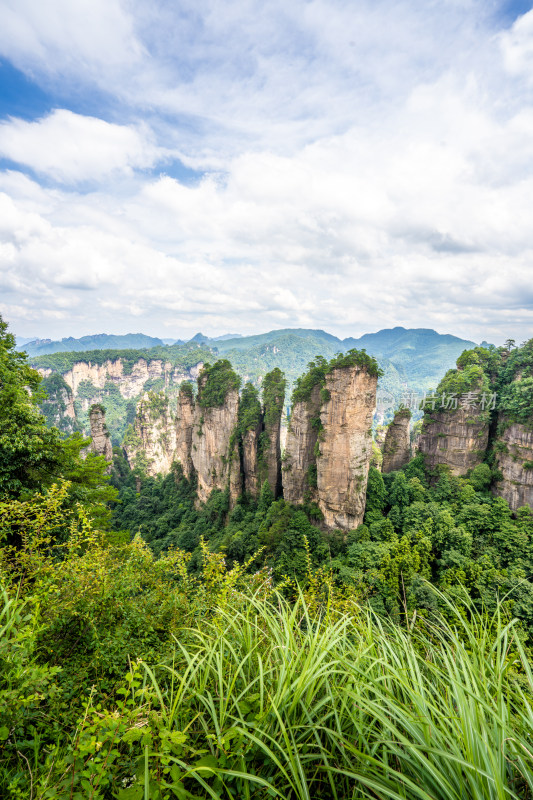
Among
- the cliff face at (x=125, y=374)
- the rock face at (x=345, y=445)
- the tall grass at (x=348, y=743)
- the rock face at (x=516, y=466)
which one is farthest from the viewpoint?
the cliff face at (x=125, y=374)

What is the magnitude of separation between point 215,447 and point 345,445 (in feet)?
50.6

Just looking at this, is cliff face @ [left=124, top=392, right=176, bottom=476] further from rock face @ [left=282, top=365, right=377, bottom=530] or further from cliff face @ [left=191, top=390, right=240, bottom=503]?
rock face @ [left=282, top=365, right=377, bottom=530]

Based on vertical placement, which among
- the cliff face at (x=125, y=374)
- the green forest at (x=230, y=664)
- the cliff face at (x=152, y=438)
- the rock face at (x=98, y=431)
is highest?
the cliff face at (x=125, y=374)

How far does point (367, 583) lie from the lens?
15.2m

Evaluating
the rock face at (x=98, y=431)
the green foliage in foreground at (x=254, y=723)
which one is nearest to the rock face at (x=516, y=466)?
the green foliage in foreground at (x=254, y=723)

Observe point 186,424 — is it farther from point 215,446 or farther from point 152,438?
point 152,438

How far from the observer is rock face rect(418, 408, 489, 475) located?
2198 centimetres

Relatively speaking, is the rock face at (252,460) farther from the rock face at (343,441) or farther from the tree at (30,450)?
the tree at (30,450)

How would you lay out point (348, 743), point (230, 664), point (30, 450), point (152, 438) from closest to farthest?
point (348, 743), point (230, 664), point (30, 450), point (152, 438)

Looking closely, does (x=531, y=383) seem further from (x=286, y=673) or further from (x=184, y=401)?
(x=184, y=401)

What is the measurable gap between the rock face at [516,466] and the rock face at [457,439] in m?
1.44

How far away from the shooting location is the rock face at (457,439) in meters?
22.0

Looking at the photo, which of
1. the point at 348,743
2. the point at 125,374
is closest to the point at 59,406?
the point at 125,374

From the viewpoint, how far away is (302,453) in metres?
23.4
